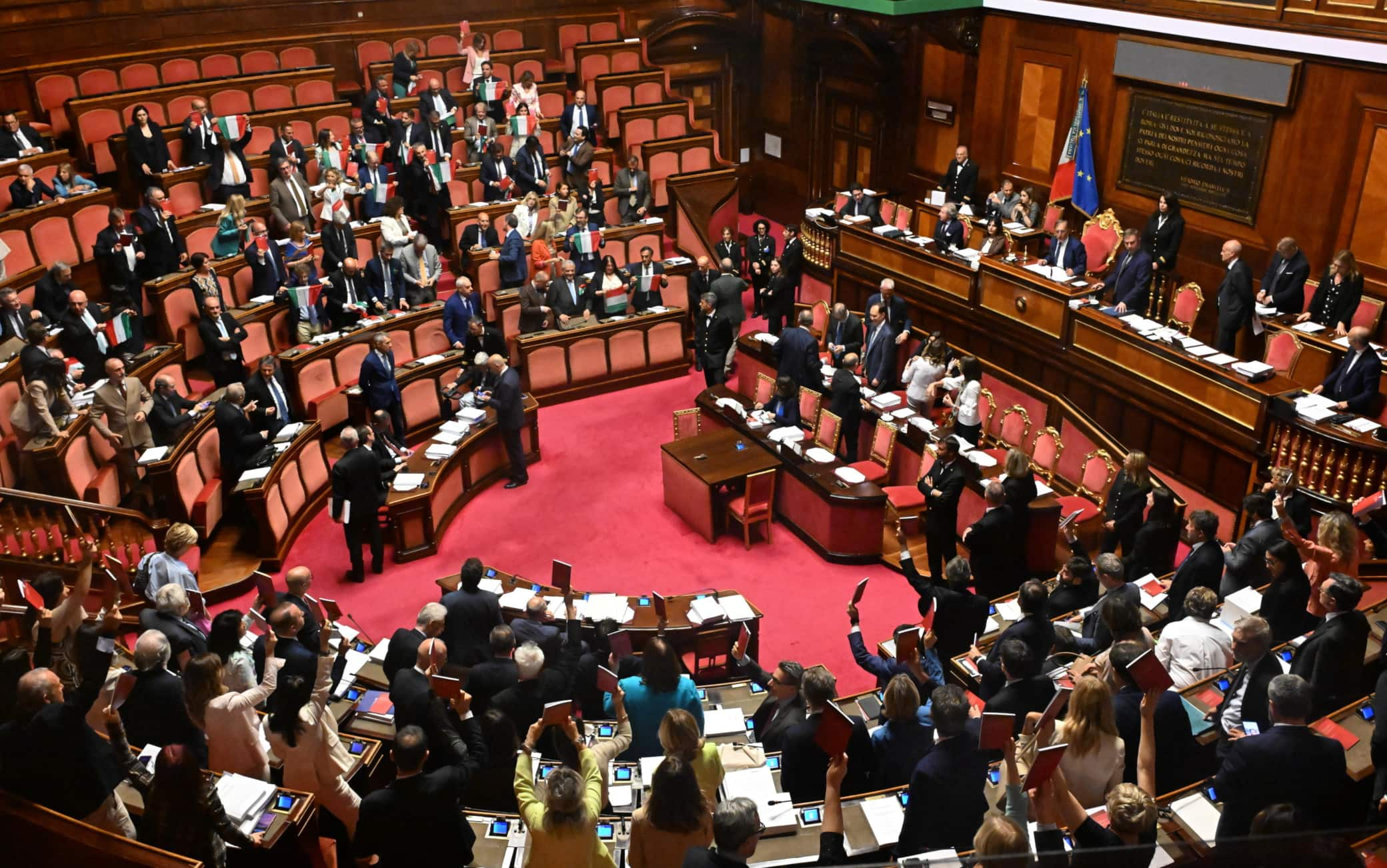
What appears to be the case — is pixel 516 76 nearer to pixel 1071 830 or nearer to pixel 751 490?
pixel 751 490

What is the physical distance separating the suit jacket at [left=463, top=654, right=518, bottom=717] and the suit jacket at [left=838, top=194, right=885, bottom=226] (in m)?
8.54

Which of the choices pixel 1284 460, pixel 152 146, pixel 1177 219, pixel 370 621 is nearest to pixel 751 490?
pixel 370 621

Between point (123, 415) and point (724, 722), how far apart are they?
5513mm

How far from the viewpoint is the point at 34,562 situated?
24.1 ft

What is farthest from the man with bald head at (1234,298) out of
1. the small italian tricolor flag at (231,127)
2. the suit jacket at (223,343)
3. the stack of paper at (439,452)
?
the small italian tricolor flag at (231,127)

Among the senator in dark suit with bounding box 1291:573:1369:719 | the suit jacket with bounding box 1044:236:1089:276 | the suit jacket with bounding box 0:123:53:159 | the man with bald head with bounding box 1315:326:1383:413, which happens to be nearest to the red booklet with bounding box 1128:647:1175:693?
the senator in dark suit with bounding box 1291:573:1369:719

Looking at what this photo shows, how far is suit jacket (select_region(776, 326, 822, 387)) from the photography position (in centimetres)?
944

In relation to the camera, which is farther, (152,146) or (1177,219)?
(152,146)

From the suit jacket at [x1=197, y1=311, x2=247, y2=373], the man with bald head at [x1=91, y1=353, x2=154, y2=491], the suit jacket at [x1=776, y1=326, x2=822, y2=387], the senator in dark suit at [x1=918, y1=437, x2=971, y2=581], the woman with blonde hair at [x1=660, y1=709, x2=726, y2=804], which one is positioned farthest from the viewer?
the suit jacket at [x1=776, y1=326, x2=822, y2=387]

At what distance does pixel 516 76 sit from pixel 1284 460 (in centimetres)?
1072

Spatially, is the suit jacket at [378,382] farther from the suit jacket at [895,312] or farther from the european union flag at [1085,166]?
the european union flag at [1085,166]

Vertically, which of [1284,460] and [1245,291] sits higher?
[1245,291]

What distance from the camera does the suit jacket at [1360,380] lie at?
25.6 ft

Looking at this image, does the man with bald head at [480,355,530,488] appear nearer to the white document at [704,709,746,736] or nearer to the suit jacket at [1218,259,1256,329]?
the white document at [704,709,746,736]
